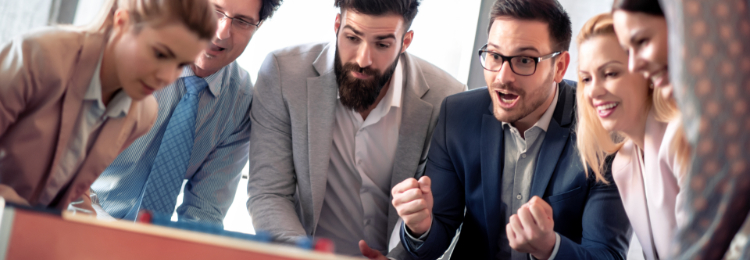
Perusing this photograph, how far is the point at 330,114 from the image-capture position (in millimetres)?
1617

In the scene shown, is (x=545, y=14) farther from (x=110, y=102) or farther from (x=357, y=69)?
(x=110, y=102)

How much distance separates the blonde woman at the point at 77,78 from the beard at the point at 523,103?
88 centimetres

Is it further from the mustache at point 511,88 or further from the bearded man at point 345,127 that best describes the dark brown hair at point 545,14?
the bearded man at point 345,127

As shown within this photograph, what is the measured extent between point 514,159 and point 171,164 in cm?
90

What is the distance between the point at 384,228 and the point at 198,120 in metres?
0.70

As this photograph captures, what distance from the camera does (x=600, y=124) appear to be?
0.90 m

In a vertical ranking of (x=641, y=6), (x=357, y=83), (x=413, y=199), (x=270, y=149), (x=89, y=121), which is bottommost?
(x=270, y=149)

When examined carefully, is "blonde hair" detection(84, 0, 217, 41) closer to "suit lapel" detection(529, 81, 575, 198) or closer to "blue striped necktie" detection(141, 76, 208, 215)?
"blue striped necktie" detection(141, 76, 208, 215)

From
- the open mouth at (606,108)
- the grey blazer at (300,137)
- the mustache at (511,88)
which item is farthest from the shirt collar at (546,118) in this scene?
the open mouth at (606,108)

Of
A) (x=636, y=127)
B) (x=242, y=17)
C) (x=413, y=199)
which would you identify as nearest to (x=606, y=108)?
(x=636, y=127)

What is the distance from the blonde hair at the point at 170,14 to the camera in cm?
75

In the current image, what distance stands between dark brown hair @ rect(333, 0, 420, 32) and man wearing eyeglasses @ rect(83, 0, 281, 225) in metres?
0.22

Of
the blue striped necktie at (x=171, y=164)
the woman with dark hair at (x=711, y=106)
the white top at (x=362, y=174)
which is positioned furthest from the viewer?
the white top at (x=362, y=174)

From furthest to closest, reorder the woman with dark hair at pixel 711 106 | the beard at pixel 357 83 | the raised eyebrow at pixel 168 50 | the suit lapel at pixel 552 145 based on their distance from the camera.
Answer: the beard at pixel 357 83 < the suit lapel at pixel 552 145 < the raised eyebrow at pixel 168 50 < the woman with dark hair at pixel 711 106
